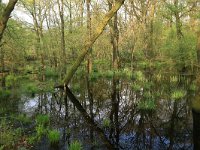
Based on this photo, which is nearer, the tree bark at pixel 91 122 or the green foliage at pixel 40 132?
the tree bark at pixel 91 122

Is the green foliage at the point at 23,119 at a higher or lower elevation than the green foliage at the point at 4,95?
lower

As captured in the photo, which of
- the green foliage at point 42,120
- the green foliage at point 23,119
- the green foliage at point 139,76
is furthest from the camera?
the green foliage at point 139,76

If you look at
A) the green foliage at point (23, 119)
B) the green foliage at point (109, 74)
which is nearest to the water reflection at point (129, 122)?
the green foliage at point (23, 119)

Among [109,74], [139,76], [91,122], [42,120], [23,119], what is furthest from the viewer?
[109,74]

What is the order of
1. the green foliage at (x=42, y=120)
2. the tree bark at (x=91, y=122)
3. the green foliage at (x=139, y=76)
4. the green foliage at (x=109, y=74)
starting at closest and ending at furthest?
the tree bark at (x=91, y=122), the green foliage at (x=42, y=120), the green foliage at (x=139, y=76), the green foliage at (x=109, y=74)

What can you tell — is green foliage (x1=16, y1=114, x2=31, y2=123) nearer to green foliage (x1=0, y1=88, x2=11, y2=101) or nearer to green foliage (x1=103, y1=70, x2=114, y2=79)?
green foliage (x1=0, y1=88, x2=11, y2=101)

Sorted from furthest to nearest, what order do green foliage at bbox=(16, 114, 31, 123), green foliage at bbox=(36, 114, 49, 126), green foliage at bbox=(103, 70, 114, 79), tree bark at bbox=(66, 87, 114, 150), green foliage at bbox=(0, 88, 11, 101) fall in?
green foliage at bbox=(103, 70, 114, 79), green foliage at bbox=(0, 88, 11, 101), green foliage at bbox=(16, 114, 31, 123), green foliage at bbox=(36, 114, 49, 126), tree bark at bbox=(66, 87, 114, 150)

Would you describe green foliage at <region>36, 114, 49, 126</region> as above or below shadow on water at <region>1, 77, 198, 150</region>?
above

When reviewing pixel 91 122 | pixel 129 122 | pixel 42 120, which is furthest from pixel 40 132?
pixel 129 122

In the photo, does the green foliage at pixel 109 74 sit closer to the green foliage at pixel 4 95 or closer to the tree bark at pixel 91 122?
the tree bark at pixel 91 122

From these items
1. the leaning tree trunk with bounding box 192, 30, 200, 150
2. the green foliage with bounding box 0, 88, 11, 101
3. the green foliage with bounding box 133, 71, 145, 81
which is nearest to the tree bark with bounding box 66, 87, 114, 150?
the leaning tree trunk with bounding box 192, 30, 200, 150

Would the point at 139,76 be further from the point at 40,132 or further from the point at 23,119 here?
the point at 40,132

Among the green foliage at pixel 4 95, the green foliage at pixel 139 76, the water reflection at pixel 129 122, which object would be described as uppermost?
the green foliage at pixel 139 76

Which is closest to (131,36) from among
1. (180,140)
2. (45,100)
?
(45,100)
